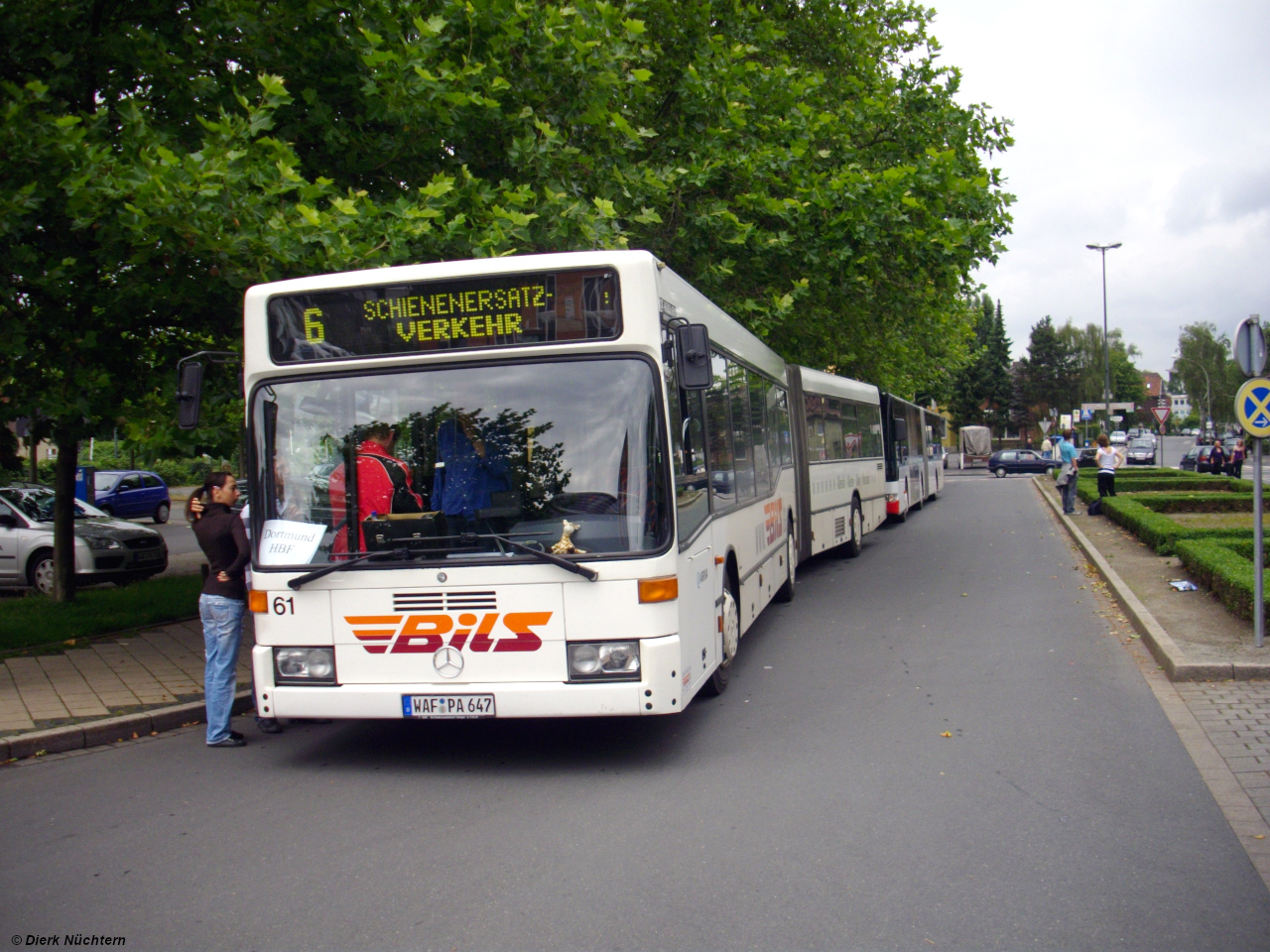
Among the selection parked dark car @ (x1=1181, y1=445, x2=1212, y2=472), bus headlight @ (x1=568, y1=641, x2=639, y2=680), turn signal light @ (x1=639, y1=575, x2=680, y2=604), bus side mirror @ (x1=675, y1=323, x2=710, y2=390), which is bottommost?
parked dark car @ (x1=1181, y1=445, x2=1212, y2=472)

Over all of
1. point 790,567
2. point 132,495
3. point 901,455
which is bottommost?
point 790,567

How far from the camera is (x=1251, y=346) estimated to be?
8.71m

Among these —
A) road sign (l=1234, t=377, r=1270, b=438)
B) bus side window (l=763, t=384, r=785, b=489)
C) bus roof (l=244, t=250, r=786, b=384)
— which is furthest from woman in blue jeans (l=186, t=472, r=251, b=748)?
road sign (l=1234, t=377, r=1270, b=438)

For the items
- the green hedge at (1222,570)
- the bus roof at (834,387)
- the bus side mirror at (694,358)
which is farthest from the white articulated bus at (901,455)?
the bus side mirror at (694,358)

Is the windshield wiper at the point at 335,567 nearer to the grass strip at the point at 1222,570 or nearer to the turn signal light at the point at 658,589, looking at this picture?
the turn signal light at the point at 658,589

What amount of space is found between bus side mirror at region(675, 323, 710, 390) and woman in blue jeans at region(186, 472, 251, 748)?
10.2ft

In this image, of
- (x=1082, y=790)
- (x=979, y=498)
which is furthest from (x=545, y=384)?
(x=979, y=498)

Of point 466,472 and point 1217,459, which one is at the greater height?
point 466,472

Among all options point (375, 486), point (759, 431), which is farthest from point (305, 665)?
point (759, 431)

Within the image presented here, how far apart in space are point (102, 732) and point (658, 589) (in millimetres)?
4159

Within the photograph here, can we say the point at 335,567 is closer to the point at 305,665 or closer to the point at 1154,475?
the point at 305,665

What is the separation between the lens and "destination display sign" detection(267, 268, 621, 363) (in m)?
6.04

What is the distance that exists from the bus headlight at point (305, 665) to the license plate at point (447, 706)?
50 cm

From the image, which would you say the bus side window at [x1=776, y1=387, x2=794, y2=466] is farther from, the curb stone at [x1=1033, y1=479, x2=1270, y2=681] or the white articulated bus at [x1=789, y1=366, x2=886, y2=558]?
the curb stone at [x1=1033, y1=479, x2=1270, y2=681]
